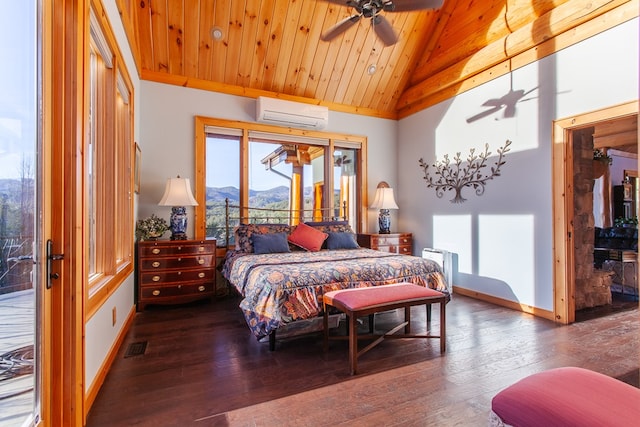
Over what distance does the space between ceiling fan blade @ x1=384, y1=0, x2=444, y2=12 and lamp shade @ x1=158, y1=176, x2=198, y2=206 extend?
116 inches

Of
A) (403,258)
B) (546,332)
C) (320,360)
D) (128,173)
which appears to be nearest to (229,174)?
(128,173)

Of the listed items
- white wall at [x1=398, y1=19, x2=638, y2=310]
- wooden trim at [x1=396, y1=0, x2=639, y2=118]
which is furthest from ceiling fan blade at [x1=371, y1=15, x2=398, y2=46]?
white wall at [x1=398, y1=19, x2=638, y2=310]

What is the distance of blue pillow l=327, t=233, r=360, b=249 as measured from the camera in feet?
14.5

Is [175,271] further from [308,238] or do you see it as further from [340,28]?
[340,28]

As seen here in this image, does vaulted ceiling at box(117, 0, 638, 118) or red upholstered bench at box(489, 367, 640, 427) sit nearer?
red upholstered bench at box(489, 367, 640, 427)

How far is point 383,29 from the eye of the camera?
3318mm

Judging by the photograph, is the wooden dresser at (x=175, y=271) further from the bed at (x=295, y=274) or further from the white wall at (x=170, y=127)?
the white wall at (x=170, y=127)

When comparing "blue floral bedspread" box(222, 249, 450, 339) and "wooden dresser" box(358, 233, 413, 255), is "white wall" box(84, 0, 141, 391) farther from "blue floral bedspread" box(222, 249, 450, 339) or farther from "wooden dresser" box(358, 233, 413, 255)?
"wooden dresser" box(358, 233, 413, 255)

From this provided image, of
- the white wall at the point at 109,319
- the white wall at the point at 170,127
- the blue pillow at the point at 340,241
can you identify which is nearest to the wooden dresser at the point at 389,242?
the blue pillow at the point at 340,241

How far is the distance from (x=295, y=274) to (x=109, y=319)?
1421 millimetres

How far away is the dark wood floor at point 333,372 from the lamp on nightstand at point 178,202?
1.15 metres

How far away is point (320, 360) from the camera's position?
2.49 meters

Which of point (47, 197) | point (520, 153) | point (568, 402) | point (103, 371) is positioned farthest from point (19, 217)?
point (520, 153)

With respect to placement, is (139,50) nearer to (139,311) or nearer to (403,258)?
(139,311)
